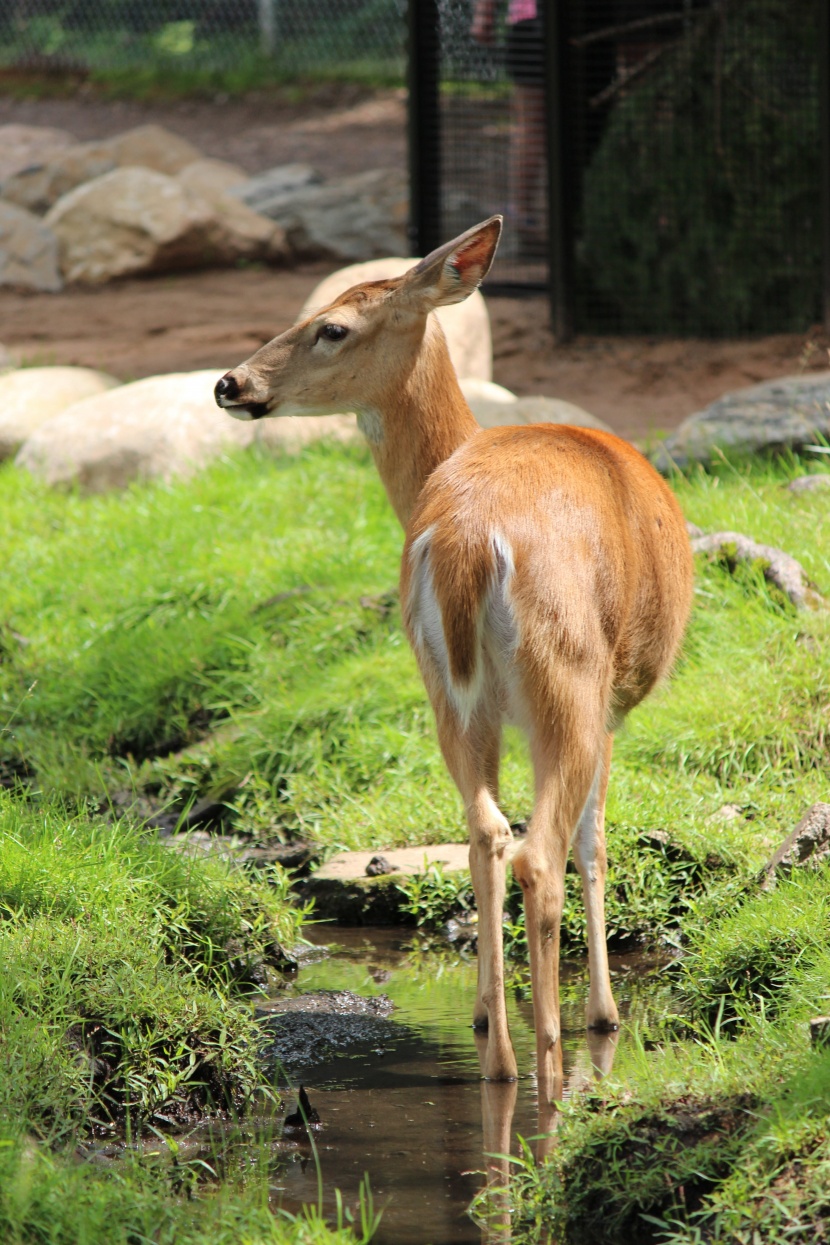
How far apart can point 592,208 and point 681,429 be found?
3.48 meters

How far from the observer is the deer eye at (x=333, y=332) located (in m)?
4.30

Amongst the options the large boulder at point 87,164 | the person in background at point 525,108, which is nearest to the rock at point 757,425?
the person in background at point 525,108

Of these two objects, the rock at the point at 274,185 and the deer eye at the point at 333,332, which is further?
the rock at the point at 274,185

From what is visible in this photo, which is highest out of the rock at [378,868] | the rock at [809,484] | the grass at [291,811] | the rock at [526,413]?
the rock at [526,413]

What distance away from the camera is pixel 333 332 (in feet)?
14.1

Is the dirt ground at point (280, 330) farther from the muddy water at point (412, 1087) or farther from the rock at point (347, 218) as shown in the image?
the muddy water at point (412, 1087)

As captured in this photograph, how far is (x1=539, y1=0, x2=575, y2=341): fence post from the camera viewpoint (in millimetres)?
9508

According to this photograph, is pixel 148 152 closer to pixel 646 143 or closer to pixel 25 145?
pixel 25 145

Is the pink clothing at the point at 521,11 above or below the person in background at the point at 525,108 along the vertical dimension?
above

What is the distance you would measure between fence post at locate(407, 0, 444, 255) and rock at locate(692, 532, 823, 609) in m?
4.71

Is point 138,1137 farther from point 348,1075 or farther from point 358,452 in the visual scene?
point 358,452

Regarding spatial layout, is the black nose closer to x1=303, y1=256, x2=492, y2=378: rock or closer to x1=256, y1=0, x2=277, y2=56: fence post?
x1=303, y1=256, x2=492, y2=378: rock

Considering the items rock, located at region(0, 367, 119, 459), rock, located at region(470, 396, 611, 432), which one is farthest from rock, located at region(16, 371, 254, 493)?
rock, located at region(470, 396, 611, 432)

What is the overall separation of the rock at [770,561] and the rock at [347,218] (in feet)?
28.3
